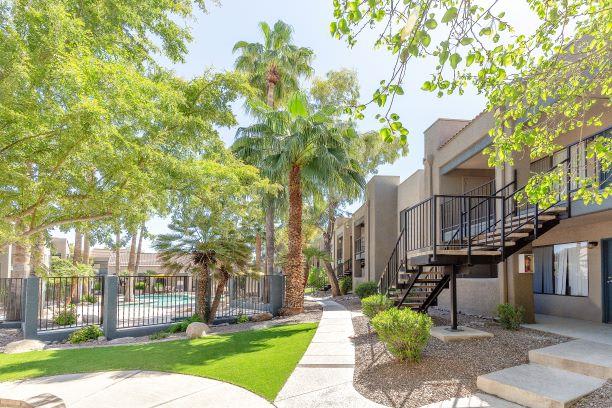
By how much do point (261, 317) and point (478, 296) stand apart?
23.6ft

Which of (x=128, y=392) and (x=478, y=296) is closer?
(x=128, y=392)

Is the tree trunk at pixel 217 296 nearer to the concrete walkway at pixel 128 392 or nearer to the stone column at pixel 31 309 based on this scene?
the stone column at pixel 31 309

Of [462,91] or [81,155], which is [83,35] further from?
[462,91]

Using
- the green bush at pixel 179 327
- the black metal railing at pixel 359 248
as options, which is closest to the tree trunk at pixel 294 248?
the green bush at pixel 179 327

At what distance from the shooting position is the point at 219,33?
11.8 metres

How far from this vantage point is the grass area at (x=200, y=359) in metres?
6.60

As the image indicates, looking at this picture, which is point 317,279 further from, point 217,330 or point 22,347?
point 22,347

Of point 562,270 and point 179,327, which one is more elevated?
point 562,270

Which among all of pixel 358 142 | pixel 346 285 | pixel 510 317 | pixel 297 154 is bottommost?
pixel 346 285

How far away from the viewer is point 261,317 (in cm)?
1442

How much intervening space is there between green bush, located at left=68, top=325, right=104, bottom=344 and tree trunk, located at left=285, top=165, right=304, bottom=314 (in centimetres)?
632

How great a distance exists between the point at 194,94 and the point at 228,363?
560cm

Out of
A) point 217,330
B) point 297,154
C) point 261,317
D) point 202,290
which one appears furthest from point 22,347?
point 297,154

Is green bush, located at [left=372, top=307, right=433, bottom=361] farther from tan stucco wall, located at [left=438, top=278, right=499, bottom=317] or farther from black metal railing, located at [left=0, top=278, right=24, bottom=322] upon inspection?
black metal railing, located at [left=0, top=278, right=24, bottom=322]
